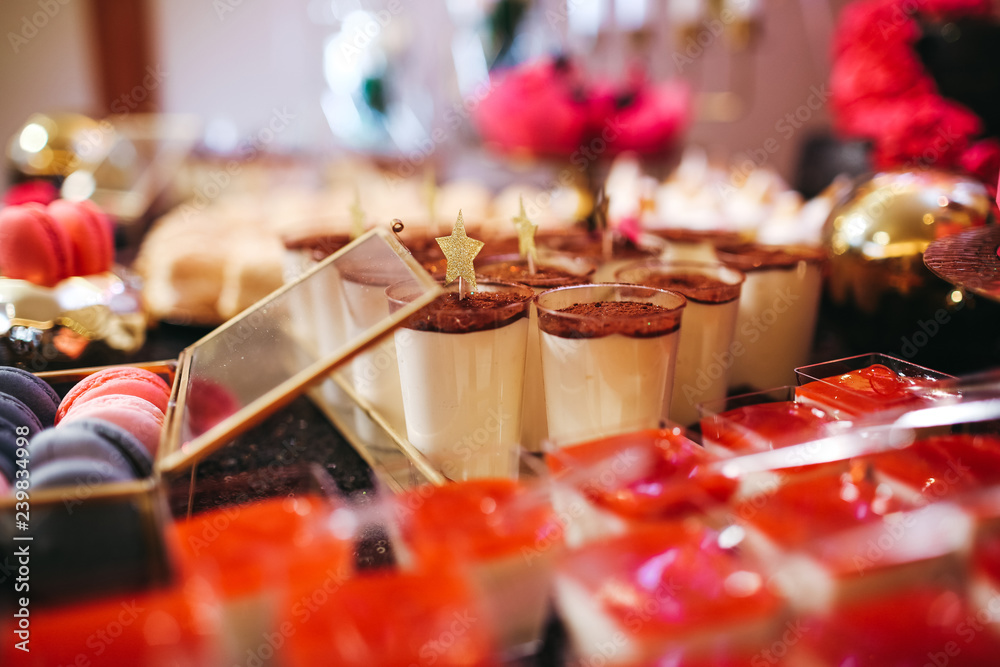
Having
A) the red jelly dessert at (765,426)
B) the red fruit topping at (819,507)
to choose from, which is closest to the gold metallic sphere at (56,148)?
the red jelly dessert at (765,426)

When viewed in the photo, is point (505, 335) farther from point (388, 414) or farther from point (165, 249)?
point (165, 249)

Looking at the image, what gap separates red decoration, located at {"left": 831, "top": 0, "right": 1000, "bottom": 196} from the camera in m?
1.55

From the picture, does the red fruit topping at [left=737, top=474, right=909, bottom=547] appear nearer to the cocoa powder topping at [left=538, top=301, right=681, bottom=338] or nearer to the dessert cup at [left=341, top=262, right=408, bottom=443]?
the cocoa powder topping at [left=538, top=301, right=681, bottom=338]

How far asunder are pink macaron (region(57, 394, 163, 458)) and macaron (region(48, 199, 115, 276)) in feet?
1.71

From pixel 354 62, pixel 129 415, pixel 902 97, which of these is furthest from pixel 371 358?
pixel 354 62

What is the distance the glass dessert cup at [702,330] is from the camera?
1.03 meters

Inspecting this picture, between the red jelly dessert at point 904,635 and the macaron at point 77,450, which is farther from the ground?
the macaron at point 77,450

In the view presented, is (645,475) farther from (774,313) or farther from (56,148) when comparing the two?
(56,148)

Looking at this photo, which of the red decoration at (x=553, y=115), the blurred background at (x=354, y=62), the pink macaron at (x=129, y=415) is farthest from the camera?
the blurred background at (x=354, y=62)

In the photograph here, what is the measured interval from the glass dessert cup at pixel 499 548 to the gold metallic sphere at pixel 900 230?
814 mm

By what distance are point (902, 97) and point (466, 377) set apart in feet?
4.96

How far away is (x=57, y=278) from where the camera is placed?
124 cm

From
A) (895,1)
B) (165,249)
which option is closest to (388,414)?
(165,249)

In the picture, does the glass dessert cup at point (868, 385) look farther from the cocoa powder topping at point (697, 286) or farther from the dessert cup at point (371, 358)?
the dessert cup at point (371, 358)
